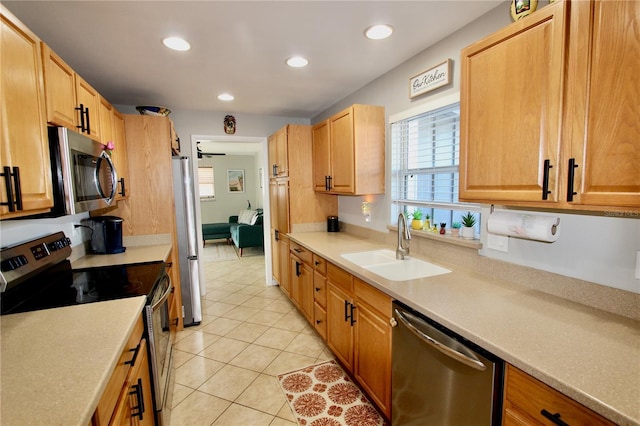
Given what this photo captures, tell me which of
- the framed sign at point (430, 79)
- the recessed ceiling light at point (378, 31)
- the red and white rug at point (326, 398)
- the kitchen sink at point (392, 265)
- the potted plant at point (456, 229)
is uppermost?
the recessed ceiling light at point (378, 31)

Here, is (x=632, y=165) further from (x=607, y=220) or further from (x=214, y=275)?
(x=214, y=275)

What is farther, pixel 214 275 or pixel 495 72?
pixel 214 275

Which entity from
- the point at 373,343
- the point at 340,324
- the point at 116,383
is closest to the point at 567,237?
the point at 373,343

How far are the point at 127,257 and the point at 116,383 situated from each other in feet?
5.13

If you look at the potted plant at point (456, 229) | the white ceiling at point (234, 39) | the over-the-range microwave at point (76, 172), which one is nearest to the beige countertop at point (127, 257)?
the over-the-range microwave at point (76, 172)

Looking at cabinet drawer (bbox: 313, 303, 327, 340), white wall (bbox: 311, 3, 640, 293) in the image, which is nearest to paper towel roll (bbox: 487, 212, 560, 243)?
white wall (bbox: 311, 3, 640, 293)

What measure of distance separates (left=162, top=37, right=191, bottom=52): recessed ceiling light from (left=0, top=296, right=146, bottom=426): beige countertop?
1.61 m

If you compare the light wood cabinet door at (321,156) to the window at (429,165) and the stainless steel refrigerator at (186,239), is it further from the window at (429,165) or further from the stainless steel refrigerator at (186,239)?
the stainless steel refrigerator at (186,239)

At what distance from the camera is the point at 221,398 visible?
2.08 metres

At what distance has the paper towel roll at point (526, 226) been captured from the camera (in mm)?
1308

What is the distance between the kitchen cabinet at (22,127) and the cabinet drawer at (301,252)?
192 centimetres

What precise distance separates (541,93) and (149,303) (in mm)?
2021

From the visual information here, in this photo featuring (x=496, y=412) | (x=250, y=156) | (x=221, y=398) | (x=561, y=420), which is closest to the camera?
(x=561, y=420)

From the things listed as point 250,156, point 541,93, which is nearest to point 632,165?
point 541,93
